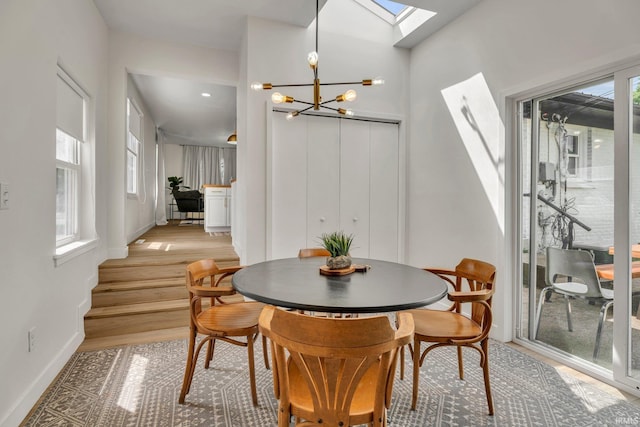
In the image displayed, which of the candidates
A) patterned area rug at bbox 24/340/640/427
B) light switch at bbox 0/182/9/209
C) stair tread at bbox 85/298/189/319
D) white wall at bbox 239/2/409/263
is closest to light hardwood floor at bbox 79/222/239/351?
stair tread at bbox 85/298/189/319

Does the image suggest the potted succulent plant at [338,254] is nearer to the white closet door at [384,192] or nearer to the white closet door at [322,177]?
the white closet door at [322,177]

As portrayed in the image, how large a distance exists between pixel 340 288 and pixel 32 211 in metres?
1.86

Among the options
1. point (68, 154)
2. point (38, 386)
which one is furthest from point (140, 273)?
point (38, 386)

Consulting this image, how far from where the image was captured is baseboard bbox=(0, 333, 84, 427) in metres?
1.75

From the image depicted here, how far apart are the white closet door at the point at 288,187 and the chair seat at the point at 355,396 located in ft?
7.22

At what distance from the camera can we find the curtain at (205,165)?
10.6m

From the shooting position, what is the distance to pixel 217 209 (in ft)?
20.5

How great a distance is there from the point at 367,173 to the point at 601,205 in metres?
2.14

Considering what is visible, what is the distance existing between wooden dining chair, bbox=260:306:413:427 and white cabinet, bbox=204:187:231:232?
5.17 meters

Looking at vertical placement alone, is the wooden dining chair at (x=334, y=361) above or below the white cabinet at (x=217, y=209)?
below

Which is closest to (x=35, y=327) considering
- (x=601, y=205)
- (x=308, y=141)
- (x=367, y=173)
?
(x=308, y=141)

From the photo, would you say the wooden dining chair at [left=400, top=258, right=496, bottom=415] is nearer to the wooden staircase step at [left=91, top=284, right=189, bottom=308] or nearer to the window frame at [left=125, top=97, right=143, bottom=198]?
the wooden staircase step at [left=91, top=284, right=189, bottom=308]

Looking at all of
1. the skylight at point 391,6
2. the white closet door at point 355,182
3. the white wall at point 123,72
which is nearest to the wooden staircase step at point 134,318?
the white wall at point 123,72

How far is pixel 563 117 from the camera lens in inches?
102
